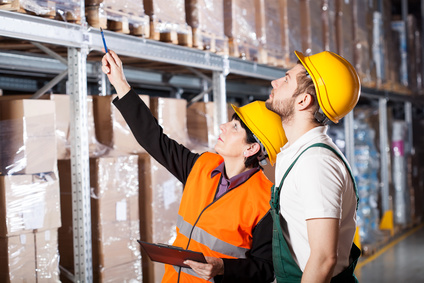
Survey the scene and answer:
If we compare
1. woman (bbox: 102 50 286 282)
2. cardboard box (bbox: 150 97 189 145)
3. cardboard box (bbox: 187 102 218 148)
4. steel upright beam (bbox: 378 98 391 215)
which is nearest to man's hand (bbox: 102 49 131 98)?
woman (bbox: 102 50 286 282)

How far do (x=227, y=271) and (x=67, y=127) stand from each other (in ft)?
5.61

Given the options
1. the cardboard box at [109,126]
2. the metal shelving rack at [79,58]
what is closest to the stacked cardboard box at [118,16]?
the metal shelving rack at [79,58]

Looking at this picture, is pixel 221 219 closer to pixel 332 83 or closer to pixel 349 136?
pixel 332 83

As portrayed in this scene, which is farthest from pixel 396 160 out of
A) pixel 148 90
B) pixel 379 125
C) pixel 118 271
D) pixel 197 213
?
pixel 197 213

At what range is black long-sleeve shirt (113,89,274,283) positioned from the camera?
2484mm

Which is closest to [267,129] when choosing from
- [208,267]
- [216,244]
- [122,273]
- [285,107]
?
[285,107]

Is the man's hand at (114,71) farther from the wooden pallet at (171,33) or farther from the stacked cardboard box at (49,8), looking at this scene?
the wooden pallet at (171,33)

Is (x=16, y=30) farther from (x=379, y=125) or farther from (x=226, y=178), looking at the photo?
(x=379, y=125)

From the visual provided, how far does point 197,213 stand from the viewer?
2.64 m

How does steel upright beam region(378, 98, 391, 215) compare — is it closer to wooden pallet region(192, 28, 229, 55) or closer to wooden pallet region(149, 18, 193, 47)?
wooden pallet region(192, 28, 229, 55)

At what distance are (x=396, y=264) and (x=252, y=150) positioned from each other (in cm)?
532

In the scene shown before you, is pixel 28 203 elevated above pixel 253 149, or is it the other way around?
pixel 253 149

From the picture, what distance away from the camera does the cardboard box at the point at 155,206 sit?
3.91 metres

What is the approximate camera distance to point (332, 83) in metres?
2.17
